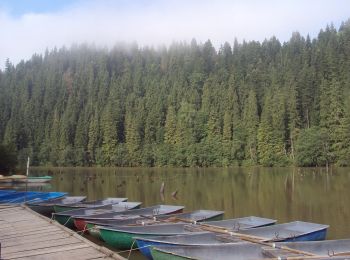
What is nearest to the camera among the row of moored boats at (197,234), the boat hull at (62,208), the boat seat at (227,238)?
the row of moored boats at (197,234)

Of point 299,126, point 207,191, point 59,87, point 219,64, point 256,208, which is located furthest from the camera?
point 59,87

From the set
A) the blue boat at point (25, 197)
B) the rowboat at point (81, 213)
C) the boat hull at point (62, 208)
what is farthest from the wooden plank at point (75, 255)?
the blue boat at point (25, 197)

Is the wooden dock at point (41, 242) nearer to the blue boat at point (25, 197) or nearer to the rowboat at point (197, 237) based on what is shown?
the rowboat at point (197, 237)

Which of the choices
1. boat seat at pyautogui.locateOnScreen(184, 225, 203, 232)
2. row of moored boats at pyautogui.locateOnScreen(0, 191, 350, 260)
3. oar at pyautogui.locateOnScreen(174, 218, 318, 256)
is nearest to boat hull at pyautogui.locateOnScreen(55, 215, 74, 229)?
row of moored boats at pyautogui.locateOnScreen(0, 191, 350, 260)

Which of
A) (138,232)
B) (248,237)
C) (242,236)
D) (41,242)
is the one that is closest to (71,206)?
(138,232)

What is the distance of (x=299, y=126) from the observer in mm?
83625

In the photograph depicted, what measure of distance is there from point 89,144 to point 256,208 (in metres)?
78.7

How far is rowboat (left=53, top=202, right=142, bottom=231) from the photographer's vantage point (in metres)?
18.2

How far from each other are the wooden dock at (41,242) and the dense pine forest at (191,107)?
62.1 m

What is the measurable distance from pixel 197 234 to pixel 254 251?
2.23 meters

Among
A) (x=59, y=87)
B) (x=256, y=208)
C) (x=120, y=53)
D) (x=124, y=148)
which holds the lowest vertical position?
(x=256, y=208)

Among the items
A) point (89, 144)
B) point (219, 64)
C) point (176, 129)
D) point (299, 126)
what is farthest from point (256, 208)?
point (219, 64)

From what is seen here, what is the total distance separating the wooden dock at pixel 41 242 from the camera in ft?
→ 35.9

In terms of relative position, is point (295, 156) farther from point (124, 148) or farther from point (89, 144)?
point (89, 144)
